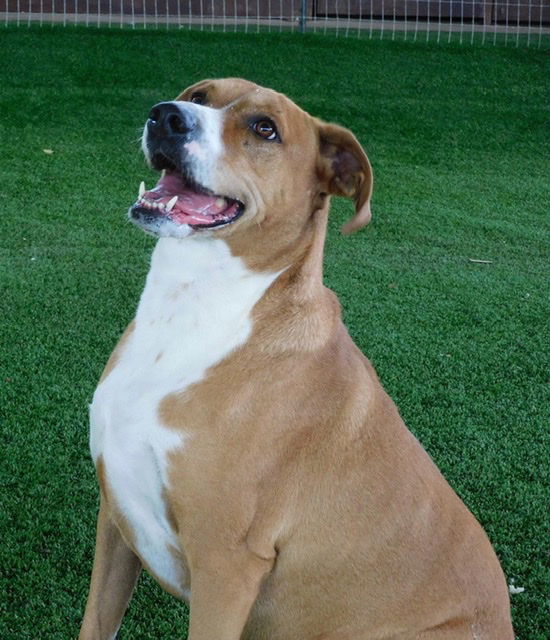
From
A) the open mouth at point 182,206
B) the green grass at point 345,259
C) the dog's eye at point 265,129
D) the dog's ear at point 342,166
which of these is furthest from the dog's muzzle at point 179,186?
the green grass at point 345,259

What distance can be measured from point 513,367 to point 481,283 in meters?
1.02

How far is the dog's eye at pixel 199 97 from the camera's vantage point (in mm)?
2367

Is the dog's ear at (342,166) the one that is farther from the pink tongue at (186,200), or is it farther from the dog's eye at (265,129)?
the pink tongue at (186,200)

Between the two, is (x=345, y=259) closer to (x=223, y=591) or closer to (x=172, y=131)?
(x=172, y=131)

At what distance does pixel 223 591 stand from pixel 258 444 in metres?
0.32

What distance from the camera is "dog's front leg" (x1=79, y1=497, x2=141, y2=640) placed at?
2309 millimetres

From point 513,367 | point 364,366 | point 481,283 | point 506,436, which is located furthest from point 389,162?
point 364,366

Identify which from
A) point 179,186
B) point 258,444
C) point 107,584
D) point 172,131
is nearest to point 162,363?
point 258,444

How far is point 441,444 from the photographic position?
11.7 feet

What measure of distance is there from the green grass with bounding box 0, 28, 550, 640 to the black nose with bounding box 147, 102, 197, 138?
1.37m

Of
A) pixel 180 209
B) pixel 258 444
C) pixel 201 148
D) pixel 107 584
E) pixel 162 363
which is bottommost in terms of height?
pixel 107 584

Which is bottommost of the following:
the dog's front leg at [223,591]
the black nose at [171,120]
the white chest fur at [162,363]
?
the dog's front leg at [223,591]

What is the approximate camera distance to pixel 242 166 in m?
2.16

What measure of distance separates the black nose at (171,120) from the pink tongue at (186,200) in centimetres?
12
